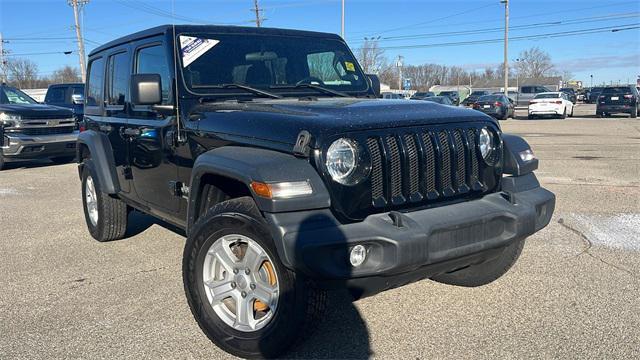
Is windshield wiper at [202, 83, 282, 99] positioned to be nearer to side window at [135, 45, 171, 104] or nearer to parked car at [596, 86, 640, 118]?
side window at [135, 45, 171, 104]

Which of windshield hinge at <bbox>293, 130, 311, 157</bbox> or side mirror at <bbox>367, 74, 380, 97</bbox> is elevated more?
side mirror at <bbox>367, 74, 380, 97</bbox>

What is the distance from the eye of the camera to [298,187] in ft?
9.50

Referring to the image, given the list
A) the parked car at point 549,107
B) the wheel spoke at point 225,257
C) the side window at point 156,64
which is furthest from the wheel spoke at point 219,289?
the parked car at point 549,107

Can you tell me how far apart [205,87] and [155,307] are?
164 cm

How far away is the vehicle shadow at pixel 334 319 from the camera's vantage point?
276 cm

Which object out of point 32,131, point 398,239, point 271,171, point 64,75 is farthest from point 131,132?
point 64,75

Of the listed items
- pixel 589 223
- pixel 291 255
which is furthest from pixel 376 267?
pixel 589 223

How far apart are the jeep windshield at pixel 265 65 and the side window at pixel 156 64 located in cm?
19

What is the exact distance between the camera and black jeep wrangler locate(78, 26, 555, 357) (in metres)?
2.88

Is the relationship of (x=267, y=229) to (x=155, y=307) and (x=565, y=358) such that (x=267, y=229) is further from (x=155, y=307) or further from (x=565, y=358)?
(x=565, y=358)

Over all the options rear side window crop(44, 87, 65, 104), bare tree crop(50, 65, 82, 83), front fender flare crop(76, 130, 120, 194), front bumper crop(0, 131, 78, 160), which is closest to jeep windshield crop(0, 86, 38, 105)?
front bumper crop(0, 131, 78, 160)

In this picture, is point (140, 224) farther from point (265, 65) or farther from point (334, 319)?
point (334, 319)

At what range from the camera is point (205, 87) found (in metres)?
4.18

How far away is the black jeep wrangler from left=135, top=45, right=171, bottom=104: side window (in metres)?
0.02
